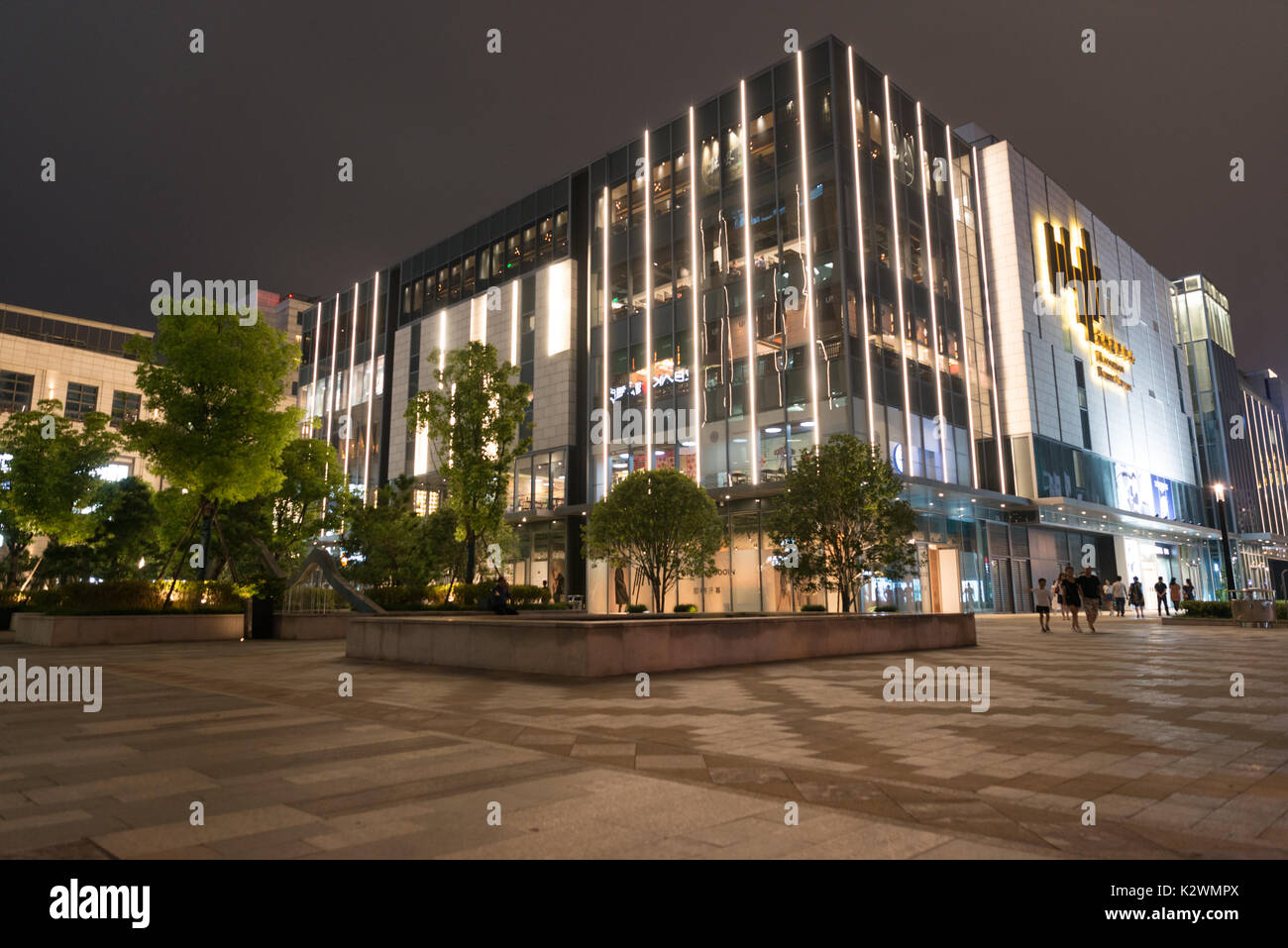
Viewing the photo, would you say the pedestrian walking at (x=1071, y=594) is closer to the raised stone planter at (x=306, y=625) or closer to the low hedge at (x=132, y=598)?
the raised stone planter at (x=306, y=625)

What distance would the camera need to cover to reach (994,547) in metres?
40.6

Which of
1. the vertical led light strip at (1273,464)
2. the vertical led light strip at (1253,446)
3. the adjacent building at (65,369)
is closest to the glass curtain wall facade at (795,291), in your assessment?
the adjacent building at (65,369)

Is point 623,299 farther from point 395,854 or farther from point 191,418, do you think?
point 395,854

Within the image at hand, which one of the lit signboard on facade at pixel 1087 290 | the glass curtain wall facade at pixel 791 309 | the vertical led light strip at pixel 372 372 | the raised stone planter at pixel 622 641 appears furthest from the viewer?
the vertical led light strip at pixel 372 372

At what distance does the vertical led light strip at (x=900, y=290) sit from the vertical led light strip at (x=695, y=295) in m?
9.91

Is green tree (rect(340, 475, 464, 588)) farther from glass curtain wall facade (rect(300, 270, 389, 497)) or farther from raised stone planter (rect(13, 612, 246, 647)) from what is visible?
glass curtain wall facade (rect(300, 270, 389, 497))

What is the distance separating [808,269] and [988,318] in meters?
15.3

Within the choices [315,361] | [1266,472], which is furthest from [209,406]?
[1266,472]

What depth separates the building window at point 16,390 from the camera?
7681 cm

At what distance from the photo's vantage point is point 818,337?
34.5 meters

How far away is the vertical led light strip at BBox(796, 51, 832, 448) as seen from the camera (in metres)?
34.1

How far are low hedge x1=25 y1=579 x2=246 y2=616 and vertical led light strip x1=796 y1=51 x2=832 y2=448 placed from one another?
23.3m

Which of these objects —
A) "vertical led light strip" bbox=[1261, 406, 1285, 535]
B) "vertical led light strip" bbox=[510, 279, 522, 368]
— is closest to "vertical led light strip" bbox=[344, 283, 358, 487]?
"vertical led light strip" bbox=[510, 279, 522, 368]

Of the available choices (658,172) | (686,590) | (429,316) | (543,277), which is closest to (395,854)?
(686,590)
